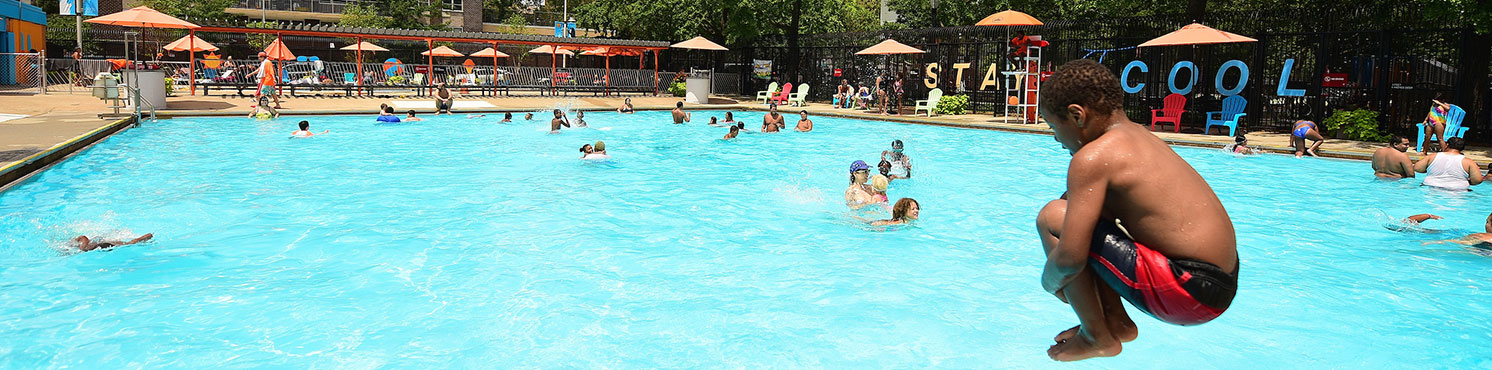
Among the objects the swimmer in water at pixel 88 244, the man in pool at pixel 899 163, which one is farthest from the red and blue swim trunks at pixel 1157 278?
the man in pool at pixel 899 163

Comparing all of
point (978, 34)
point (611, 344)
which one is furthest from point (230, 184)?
point (978, 34)

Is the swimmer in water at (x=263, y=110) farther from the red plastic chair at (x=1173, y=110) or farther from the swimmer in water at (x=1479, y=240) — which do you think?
the swimmer in water at (x=1479, y=240)

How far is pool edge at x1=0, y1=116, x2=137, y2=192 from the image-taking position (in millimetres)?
11523

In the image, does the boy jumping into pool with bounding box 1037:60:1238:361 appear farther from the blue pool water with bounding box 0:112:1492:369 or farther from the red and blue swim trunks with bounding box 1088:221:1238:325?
the blue pool water with bounding box 0:112:1492:369

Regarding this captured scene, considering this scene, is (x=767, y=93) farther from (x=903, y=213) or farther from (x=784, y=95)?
(x=903, y=213)

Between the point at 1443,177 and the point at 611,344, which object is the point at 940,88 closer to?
the point at 1443,177

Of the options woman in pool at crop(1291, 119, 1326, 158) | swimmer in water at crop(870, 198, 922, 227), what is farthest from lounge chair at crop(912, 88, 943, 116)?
swimmer in water at crop(870, 198, 922, 227)

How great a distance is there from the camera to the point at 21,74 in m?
32.1

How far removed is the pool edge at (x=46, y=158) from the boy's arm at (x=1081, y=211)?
487 inches

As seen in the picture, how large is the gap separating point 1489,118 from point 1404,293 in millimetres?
12388

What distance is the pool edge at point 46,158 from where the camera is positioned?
11523mm

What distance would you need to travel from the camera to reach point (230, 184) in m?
12.9

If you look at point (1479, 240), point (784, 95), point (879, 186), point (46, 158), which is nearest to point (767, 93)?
point (784, 95)

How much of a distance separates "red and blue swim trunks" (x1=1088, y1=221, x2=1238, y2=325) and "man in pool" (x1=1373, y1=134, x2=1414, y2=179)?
44.9 feet
